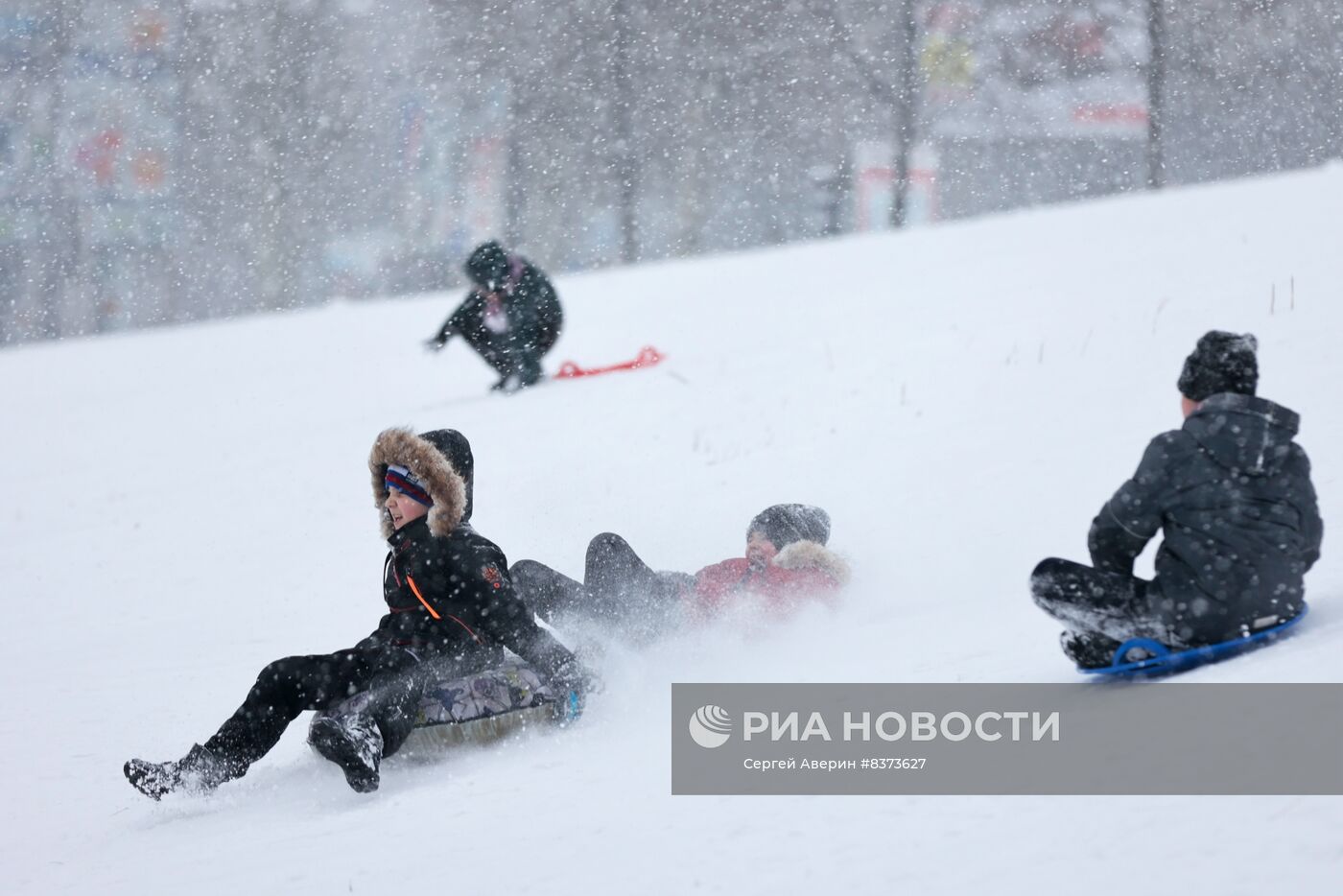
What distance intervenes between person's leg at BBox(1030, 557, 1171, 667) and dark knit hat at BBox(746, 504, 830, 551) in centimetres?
210

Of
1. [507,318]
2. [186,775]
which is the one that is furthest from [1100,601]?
[507,318]

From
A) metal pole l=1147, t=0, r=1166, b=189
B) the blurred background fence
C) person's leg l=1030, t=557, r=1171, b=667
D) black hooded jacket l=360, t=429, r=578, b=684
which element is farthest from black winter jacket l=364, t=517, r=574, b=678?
the blurred background fence

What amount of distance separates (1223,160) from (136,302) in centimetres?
2189

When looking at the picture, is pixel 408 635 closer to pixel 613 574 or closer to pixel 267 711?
pixel 267 711

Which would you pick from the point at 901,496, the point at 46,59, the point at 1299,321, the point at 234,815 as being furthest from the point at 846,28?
the point at 234,815

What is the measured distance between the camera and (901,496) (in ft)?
23.5

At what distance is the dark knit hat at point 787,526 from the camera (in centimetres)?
579

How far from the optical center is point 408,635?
4348mm

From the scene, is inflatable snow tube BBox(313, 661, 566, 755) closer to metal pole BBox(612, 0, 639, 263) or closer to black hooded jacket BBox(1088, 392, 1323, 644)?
black hooded jacket BBox(1088, 392, 1323, 644)

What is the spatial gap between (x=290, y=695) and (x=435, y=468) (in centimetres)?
82

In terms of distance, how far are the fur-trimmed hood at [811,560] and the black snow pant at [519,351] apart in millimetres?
6197

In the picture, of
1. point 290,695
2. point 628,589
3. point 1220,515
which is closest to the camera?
point 1220,515

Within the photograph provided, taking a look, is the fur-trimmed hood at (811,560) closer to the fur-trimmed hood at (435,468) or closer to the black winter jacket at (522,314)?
the fur-trimmed hood at (435,468)

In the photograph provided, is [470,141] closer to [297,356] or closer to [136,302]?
[136,302]
